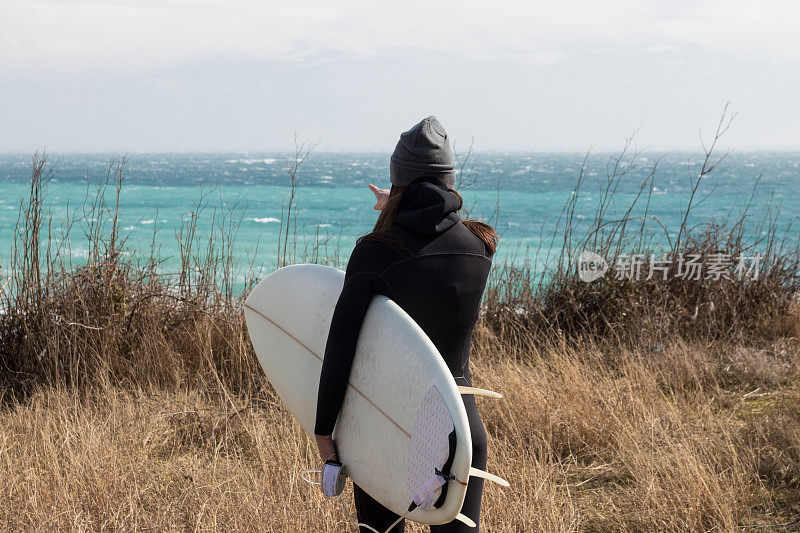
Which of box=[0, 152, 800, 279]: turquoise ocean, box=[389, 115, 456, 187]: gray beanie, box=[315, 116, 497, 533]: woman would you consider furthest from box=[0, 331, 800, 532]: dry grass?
box=[0, 152, 800, 279]: turquoise ocean

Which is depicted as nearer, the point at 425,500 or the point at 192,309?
the point at 425,500

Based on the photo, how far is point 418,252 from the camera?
1473mm

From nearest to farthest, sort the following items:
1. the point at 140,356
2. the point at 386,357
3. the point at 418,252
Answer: the point at 418,252
the point at 386,357
the point at 140,356

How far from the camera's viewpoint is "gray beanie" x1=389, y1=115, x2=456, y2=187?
1.57 m

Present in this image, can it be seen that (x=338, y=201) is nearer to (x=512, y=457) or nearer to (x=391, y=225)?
(x=512, y=457)

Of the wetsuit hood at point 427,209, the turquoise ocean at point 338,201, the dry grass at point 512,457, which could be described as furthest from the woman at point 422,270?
the turquoise ocean at point 338,201

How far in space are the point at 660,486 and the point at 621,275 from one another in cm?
276

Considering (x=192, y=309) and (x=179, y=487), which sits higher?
(x=192, y=309)

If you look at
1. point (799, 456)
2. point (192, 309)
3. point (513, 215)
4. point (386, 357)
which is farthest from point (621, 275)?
point (513, 215)

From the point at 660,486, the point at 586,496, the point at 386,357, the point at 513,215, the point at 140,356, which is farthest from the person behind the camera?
the point at 513,215

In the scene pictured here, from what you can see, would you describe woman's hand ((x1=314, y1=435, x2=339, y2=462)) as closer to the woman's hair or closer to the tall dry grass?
the woman's hair

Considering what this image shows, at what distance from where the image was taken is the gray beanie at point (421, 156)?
1.57m

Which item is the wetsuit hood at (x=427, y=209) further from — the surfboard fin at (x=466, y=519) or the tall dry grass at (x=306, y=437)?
the tall dry grass at (x=306, y=437)

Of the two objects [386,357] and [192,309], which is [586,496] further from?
[192,309]
